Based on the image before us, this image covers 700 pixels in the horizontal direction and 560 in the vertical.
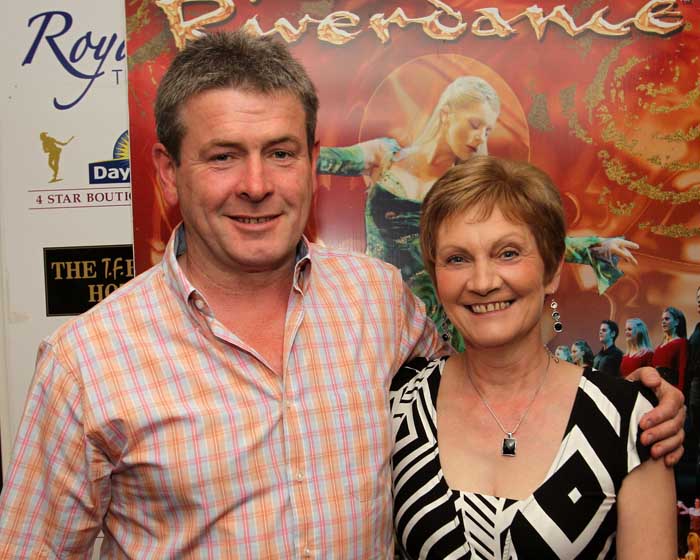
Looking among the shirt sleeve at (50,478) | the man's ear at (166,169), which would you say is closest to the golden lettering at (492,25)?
the man's ear at (166,169)

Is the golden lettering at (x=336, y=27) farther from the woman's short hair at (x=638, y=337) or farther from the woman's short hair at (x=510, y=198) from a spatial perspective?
the woman's short hair at (x=638, y=337)

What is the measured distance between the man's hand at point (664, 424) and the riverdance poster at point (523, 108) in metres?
0.58

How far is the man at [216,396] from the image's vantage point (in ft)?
4.55

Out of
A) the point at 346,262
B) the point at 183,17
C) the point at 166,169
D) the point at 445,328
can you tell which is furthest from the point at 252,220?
the point at 183,17

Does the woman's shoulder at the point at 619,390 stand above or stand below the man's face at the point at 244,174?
below

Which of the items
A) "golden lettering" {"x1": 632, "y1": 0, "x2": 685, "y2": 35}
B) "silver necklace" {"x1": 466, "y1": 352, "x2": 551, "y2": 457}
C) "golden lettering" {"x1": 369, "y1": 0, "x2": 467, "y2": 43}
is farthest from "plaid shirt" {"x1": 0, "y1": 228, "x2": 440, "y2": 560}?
"golden lettering" {"x1": 632, "y1": 0, "x2": 685, "y2": 35}

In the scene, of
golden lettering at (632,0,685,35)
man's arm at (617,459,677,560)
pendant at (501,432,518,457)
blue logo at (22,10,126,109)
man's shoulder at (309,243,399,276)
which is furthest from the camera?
blue logo at (22,10,126,109)

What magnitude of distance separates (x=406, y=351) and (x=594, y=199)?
2.58ft

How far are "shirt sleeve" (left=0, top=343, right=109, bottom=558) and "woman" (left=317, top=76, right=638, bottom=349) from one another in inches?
39.7

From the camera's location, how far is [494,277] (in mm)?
1444

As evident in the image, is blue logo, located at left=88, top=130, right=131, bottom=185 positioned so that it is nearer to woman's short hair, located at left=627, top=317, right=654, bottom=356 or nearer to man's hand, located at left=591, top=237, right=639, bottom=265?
man's hand, located at left=591, top=237, right=639, bottom=265

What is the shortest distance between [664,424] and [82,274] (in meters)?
1.74

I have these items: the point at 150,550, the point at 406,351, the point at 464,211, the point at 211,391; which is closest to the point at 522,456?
the point at 406,351

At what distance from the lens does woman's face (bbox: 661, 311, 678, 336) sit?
204cm
